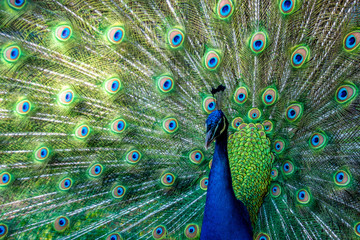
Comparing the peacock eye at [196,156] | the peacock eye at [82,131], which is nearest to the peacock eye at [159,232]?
the peacock eye at [196,156]

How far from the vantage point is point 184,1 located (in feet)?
5.34

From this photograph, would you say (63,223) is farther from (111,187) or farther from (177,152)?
(177,152)

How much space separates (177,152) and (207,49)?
27.6 inches

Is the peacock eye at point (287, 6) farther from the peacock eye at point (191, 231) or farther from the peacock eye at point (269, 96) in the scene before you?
the peacock eye at point (191, 231)

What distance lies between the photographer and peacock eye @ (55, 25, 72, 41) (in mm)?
1547

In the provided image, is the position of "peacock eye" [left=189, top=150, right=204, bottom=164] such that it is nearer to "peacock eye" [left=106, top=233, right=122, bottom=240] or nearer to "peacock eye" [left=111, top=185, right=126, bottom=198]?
"peacock eye" [left=111, top=185, right=126, bottom=198]

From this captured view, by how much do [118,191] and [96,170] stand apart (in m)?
0.20

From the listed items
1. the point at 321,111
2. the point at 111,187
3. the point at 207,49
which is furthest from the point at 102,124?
the point at 321,111

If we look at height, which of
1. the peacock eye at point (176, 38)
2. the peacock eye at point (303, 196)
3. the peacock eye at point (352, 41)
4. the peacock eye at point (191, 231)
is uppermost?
the peacock eye at point (176, 38)

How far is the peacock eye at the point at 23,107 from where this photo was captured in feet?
5.19

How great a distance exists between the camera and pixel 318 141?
1.81 m

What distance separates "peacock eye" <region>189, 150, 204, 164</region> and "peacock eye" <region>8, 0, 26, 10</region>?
4.23ft

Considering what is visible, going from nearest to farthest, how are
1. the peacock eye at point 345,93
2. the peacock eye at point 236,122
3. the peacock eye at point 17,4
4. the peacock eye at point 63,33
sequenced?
the peacock eye at point 17,4
the peacock eye at point 63,33
the peacock eye at point 345,93
the peacock eye at point 236,122

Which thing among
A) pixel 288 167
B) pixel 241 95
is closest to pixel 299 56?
pixel 241 95
